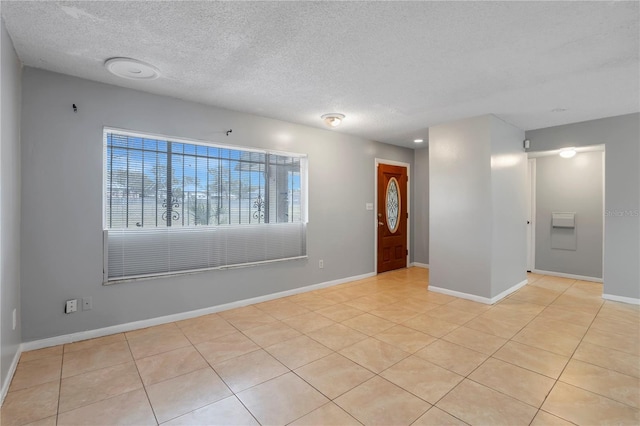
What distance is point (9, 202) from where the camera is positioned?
90.3 inches

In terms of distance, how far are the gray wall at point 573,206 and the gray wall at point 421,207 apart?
2.02 meters

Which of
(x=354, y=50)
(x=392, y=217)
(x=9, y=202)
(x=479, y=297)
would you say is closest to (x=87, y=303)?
(x=9, y=202)

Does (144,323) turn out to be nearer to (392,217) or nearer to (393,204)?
(392,217)

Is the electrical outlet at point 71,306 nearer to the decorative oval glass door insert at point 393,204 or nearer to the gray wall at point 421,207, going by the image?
the decorative oval glass door insert at point 393,204

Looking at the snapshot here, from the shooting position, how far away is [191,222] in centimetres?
356

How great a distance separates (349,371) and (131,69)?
324cm

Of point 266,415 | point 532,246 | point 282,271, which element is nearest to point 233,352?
point 266,415

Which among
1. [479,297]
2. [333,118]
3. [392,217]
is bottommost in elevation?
[479,297]

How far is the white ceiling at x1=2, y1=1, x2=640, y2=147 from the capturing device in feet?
6.29

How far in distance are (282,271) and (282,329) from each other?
1.23 meters

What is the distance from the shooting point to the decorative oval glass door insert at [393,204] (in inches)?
236

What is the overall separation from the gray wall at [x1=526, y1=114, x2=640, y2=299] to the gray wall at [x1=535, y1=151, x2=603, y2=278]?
1.19 metres

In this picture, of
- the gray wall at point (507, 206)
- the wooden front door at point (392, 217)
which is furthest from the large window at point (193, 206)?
the gray wall at point (507, 206)

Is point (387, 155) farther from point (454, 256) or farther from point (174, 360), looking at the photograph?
point (174, 360)
